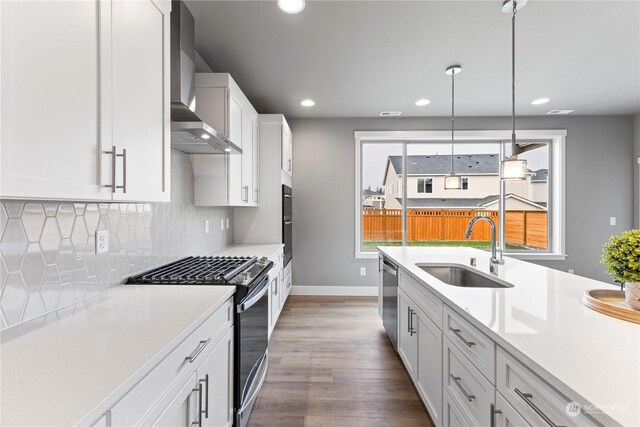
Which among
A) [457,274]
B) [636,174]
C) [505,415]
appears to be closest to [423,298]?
[457,274]

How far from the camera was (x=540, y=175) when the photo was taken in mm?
4656

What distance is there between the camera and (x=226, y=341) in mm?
1515

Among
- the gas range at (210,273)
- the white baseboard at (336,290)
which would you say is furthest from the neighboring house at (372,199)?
the gas range at (210,273)

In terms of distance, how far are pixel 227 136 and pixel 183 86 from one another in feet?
2.11

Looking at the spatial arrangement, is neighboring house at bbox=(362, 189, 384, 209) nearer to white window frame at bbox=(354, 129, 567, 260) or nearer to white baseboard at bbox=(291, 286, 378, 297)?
white window frame at bbox=(354, 129, 567, 260)

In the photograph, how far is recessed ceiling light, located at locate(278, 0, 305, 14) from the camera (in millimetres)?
1937

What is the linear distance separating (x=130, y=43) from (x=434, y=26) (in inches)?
80.8

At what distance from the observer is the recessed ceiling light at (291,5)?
76.2 inches

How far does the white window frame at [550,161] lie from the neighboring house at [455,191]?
0.74 feet

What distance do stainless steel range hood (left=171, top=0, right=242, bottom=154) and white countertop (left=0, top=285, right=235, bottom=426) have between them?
92 cm

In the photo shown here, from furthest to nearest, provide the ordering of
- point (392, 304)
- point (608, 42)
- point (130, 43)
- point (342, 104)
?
point (342, 104) → point (392, 304) → point (608, 42) → point (130, 43)

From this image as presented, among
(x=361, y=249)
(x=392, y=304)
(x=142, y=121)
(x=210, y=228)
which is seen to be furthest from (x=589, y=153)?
(x=142, y=121)

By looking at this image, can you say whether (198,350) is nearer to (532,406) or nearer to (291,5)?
Answer: (532,406)

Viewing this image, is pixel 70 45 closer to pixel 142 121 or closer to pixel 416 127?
pixel 142 121
